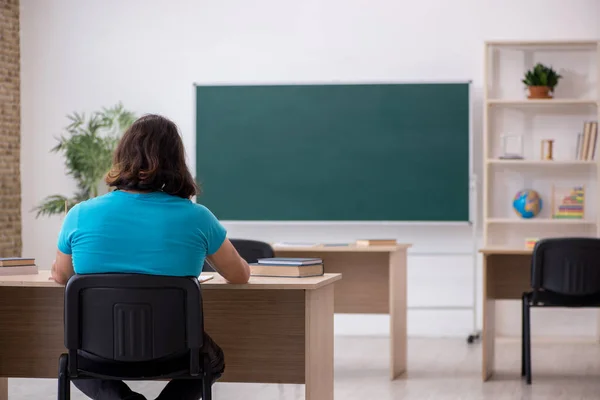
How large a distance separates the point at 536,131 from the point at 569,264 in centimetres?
237

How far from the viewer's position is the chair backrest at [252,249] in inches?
178

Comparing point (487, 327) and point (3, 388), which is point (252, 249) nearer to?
point (3, 388)

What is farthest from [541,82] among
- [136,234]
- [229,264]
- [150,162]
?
[136,234]

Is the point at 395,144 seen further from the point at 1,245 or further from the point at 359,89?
the point at 1,245

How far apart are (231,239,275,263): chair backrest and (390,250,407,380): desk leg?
954 mm

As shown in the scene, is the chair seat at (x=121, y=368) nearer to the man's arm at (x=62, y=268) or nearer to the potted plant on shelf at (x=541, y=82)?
the man's arm at (x=62, y=268)

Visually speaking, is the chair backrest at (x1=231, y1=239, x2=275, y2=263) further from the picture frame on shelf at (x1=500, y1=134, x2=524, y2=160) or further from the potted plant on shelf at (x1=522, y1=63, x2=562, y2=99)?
the potted plant on shelf at (x1=522, y1=63, x2=562, y2=99)

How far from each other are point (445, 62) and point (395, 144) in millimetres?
758

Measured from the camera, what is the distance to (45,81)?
24.8 ft

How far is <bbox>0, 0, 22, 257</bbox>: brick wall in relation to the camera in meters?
7.35

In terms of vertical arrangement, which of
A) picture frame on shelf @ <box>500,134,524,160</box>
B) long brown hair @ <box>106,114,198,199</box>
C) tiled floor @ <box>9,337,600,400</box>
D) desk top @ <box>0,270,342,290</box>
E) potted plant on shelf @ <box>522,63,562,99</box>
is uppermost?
potted plant on shelf @ <box>522,63,562,99</box>

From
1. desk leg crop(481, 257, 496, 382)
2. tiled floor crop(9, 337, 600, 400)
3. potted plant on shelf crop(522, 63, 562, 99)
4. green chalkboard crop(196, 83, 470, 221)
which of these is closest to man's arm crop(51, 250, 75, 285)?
tiled floor crop(9, 337, 600, 400)

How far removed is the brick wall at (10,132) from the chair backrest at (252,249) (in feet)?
11.3

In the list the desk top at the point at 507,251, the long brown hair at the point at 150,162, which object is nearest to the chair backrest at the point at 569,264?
the desk top at the point at 507,251
